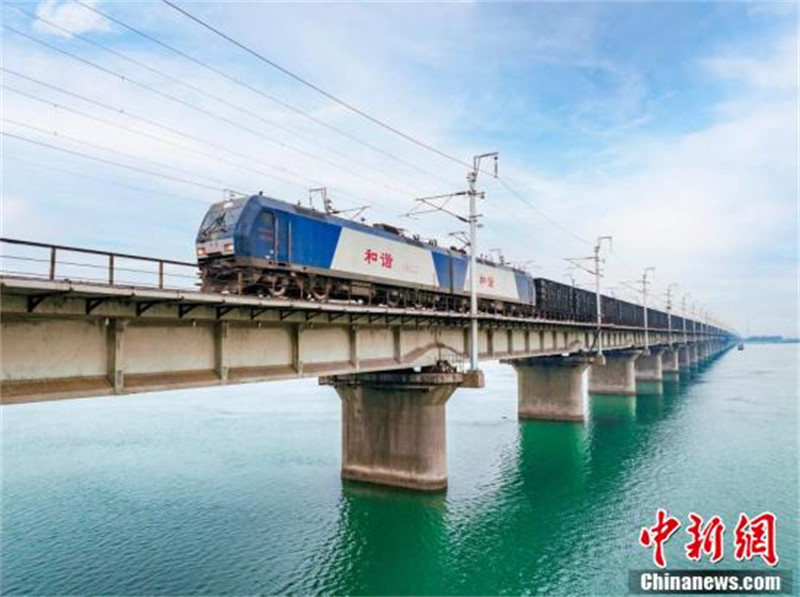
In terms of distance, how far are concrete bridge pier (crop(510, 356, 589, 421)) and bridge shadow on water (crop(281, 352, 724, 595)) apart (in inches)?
564

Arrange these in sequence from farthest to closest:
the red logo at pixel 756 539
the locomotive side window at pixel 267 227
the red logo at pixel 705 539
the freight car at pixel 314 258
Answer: the locomotive side window at pixel 267 227
the freight car at pixel 314 258
the red logo at pixel 705 539
the red logo at pixel 756 539

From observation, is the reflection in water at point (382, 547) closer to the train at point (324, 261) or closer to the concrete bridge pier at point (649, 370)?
the train at point (324, 261)

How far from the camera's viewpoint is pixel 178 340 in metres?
16.4

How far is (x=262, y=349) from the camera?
19266 millimetres

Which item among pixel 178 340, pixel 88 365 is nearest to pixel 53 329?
pixel 88 365

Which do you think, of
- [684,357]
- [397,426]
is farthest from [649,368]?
[397,426]

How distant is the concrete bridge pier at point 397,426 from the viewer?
2892cm

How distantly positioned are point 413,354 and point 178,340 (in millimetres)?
13154

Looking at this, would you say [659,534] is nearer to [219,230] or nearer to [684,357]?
[219,230]

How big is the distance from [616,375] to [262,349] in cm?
6691

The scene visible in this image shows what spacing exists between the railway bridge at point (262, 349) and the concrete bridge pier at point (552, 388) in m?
10.5

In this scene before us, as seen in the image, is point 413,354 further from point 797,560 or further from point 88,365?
point 797,560

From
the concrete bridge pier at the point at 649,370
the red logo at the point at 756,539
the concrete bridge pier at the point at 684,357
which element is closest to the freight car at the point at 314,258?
the red logo at the point at 756,539

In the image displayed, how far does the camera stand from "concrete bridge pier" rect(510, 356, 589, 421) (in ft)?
174
